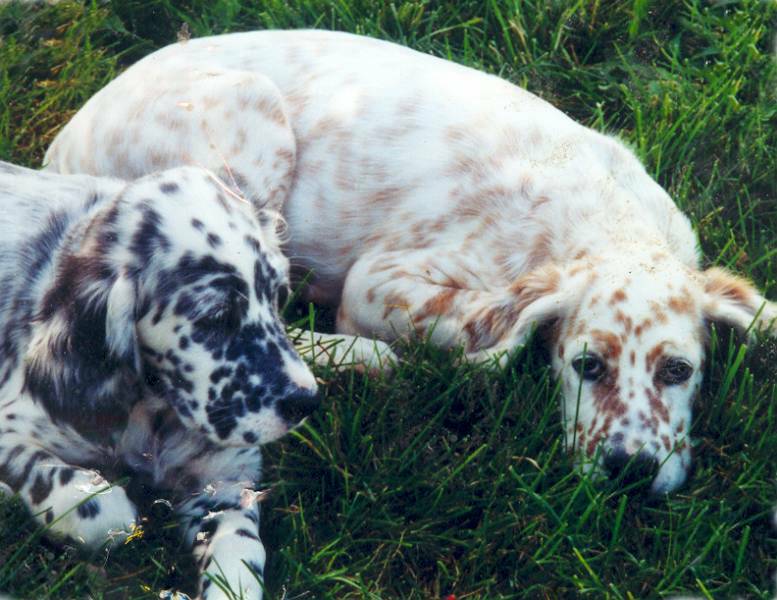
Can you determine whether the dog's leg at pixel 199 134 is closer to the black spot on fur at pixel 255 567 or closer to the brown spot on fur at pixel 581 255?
the brown spot on fur at pixel 581 255

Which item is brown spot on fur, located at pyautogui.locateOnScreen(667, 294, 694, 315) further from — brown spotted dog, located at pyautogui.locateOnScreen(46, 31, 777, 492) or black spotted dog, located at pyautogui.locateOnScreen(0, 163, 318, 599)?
black spotted dog, located at pyautogui.locateOnScreen(0, 163, 318, 599)

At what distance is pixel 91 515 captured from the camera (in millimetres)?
3611

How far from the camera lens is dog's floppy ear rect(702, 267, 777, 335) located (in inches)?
165

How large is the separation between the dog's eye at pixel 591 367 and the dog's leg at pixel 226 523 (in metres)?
1.06

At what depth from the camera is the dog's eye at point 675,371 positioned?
157 inches

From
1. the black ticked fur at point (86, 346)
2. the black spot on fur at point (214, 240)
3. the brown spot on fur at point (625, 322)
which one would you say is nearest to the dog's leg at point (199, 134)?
the black spot on fur at point (214, 240)

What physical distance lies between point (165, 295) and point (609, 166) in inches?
75.6

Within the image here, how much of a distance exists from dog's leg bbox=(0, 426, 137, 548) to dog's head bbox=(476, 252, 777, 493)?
4.59 ft

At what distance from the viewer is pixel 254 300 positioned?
3.75 meters

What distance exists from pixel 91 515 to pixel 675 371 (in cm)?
185

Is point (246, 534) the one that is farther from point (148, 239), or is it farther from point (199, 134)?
point (199, 134)

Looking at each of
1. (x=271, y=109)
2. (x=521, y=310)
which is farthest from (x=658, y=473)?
(x=271, y=109)

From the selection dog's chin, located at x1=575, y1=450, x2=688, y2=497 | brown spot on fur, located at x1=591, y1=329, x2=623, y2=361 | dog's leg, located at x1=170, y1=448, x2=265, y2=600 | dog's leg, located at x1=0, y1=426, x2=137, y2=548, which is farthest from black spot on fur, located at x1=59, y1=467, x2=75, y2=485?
brown spot on fur, located at x1=591, y1=329, x2=623, y2=361

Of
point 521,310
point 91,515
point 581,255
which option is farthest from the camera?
point 581,255
